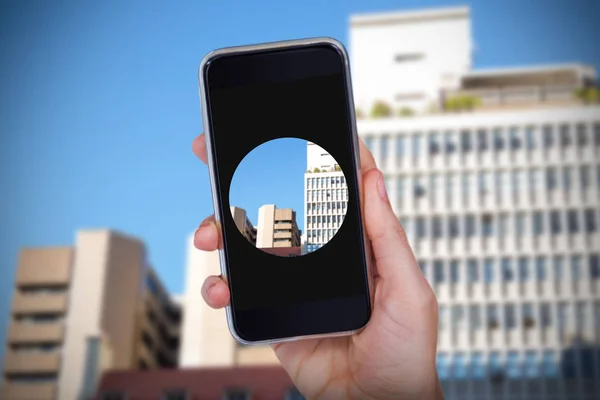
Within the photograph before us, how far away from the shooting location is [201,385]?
26859 mm

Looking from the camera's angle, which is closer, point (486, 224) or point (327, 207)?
point (327, 207)

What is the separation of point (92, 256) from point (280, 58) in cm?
2996

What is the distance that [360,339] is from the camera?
130 centimetres

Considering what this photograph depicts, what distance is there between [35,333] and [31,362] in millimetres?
1020

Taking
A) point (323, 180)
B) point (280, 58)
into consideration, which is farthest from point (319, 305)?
point (280, 58)

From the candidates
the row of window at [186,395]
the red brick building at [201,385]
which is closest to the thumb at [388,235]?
the row of window at [186,395]

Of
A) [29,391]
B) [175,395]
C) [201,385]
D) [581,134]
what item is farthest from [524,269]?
[29,391]

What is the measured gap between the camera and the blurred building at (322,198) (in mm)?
1299

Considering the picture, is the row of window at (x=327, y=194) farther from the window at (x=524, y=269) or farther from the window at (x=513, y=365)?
the window at (x=524, y=269)

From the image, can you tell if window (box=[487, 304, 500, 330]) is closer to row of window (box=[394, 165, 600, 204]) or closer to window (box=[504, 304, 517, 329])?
A: window (box=[504, 304, 517, 329])

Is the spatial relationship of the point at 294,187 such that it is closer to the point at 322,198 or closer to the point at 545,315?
the point at 322,198

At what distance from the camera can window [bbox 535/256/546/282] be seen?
23763 millimetres

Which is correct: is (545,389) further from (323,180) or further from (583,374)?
(323,180)

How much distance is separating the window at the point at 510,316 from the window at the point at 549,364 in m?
1.10
